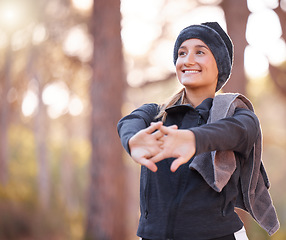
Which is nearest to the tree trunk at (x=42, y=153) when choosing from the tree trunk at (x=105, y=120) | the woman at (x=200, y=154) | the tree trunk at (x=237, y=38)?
the tree trunk at (x=105, y=120)

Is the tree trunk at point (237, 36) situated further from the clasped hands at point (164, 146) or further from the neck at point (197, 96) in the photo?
the clasped hands at point (164, 146)

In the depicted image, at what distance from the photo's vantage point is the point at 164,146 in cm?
190

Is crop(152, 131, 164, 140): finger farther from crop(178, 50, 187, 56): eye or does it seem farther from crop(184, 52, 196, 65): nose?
crop(178, 50, 187, 56): eye

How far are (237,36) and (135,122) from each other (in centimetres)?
619

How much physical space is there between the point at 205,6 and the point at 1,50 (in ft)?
34.1

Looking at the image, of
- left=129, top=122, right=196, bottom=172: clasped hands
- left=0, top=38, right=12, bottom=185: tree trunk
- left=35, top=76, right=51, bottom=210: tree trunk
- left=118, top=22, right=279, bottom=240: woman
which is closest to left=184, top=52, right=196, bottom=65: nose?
left=118, top=22, right=279, bottom=240: woman

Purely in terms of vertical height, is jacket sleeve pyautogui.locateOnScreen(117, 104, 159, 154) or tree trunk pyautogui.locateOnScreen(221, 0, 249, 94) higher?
tree trunk pyautogui.locateOnScreen(221, 0, 249, 94)

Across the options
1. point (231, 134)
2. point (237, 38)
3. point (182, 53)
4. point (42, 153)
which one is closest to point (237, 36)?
point (237, 38)

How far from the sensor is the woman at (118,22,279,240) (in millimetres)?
1964

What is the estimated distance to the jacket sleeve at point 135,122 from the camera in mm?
2145

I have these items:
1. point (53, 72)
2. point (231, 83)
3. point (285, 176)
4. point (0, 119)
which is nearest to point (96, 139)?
point (231, 83)

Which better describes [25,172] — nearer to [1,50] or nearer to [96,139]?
[1,50]

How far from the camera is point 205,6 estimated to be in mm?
10117

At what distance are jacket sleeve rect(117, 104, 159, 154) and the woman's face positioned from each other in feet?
0.85
